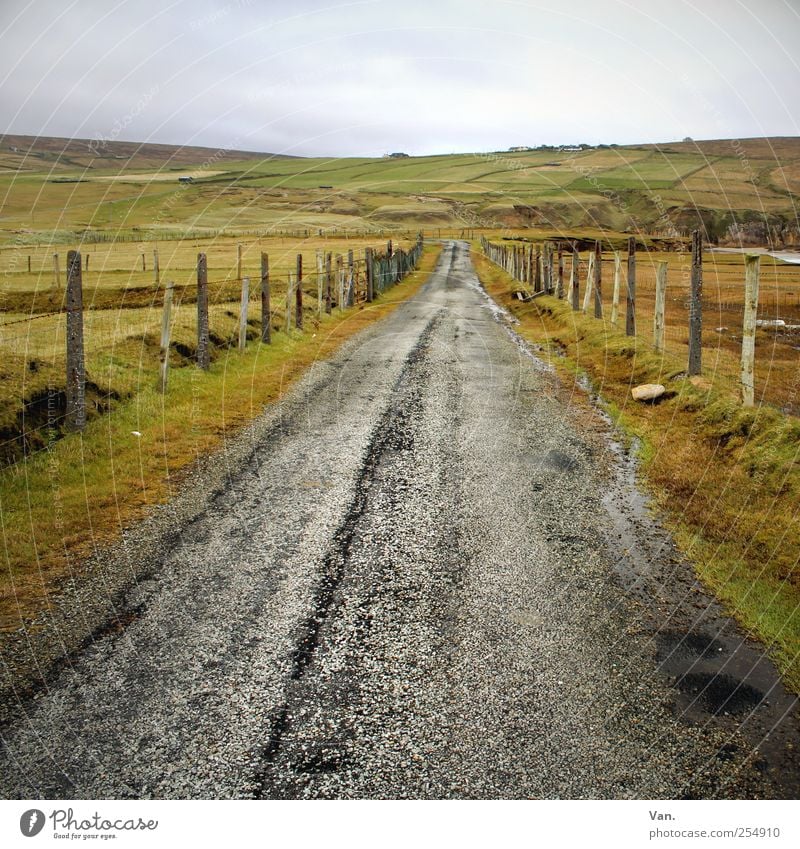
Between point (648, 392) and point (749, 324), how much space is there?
253cm

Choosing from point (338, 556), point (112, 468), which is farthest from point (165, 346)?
point (338, 556)

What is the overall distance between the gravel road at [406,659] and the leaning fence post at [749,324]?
139 inches

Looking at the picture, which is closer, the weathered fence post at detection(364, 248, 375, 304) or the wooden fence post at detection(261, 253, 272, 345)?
the wooden fence post at detection(261, 253, 272, 345)

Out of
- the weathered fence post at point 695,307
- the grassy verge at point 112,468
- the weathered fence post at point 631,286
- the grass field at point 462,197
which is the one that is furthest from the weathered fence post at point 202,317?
the grass field at point 462,197

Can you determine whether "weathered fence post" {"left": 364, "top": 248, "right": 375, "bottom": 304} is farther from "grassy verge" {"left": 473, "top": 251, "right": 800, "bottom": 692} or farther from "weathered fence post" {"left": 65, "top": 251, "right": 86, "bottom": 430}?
"weathered fence post" {"left": 65, "top": 251, "right": 86, "bottom": 430}

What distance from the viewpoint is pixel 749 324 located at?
10648 millimetres

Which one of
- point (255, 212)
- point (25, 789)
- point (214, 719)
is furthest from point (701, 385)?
point (255, 212)

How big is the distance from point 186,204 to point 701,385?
140623mm

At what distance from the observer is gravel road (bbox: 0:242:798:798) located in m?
3.77

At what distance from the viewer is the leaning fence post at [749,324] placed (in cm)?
1044

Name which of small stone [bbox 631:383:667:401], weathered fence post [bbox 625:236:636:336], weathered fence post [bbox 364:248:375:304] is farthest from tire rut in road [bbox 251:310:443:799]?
weathered fence post [bbox 364:248:375:304]

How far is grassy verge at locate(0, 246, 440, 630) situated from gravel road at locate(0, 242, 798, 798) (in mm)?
480
